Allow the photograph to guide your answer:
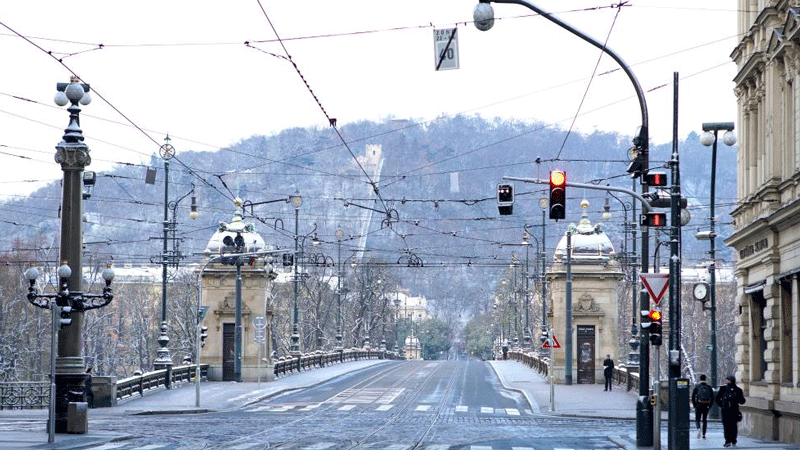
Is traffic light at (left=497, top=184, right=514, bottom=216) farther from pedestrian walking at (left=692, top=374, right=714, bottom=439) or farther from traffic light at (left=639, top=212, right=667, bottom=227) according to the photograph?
pedestrian walking at (left=692, top=374, right=714, bottom=439)

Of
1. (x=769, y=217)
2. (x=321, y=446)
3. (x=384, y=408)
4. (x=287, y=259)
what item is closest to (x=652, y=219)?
(x=769, y=217)

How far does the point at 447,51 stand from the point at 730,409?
11.0 metres

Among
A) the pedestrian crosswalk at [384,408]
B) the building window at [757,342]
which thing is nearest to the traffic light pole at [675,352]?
the building window at [757,342]

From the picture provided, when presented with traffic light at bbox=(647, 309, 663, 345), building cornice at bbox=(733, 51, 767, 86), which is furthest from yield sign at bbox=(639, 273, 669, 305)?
building cornice at bbox=(733, 51, 767, 86)

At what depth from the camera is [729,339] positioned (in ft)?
381

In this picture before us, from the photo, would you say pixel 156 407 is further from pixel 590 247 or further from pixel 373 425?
pixel 590 247

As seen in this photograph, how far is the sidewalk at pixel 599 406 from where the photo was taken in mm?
34375

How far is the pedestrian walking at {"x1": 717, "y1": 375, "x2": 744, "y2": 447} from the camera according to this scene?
33.2 meters

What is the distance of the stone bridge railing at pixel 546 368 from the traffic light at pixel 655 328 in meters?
27.8

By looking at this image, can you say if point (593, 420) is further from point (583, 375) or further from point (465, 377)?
point (465, 377)

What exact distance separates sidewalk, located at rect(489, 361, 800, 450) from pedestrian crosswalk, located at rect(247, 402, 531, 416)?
133cm

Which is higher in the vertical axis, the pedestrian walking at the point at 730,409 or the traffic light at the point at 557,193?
the traffic light at the point at 557,193

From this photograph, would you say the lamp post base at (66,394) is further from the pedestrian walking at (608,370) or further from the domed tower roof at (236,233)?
the domed tower roof at (236,233)

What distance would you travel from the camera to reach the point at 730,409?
33.4 metres
